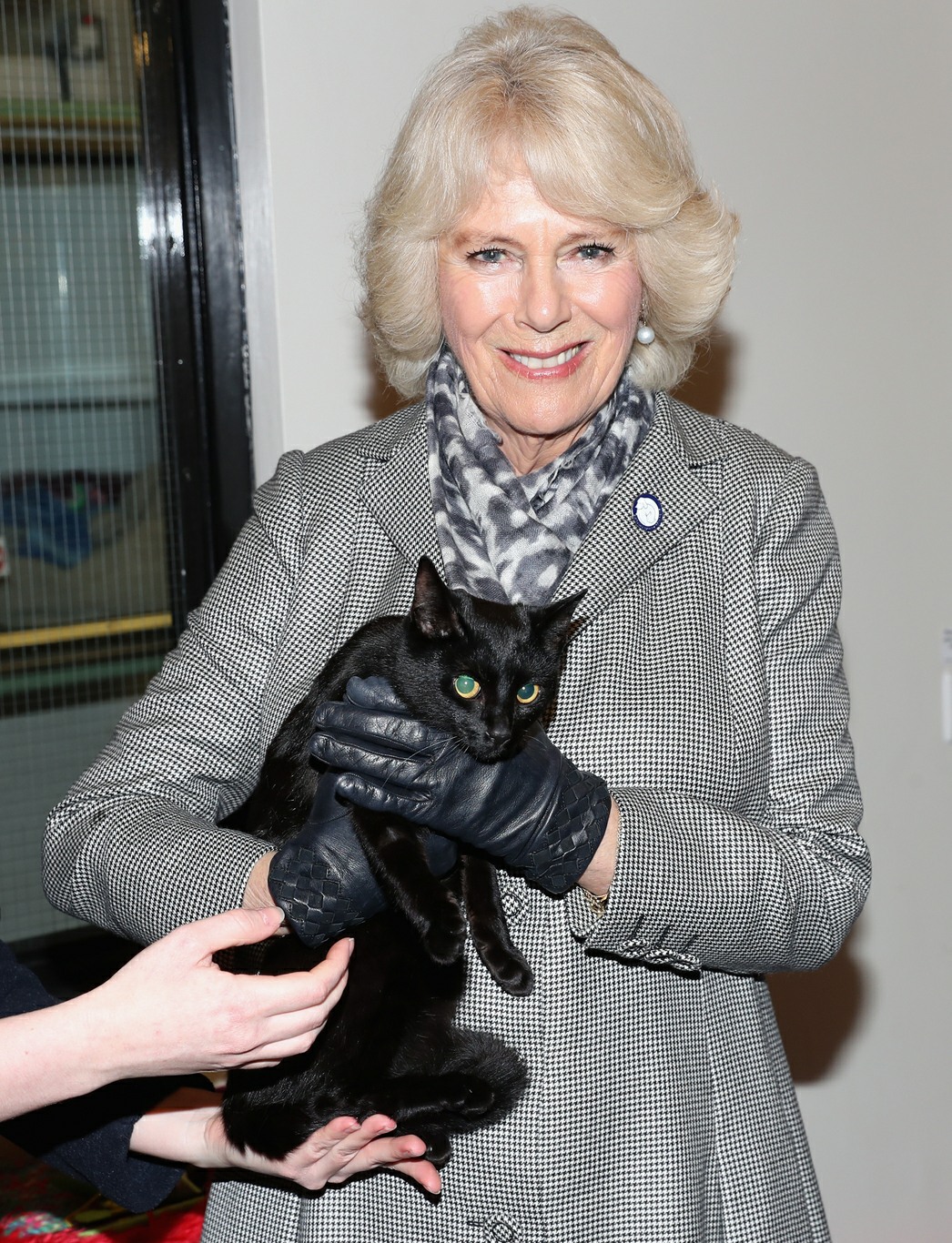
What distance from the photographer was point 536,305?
140 centimetres

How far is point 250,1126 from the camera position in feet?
4.40

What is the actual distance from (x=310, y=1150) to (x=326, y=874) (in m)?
0.31

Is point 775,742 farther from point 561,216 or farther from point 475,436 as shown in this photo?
point 561,216

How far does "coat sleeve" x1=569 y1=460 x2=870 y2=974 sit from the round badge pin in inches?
5.1

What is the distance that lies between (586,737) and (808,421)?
62.4 inches

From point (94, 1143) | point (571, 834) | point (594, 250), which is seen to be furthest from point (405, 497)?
point (94, 1143)

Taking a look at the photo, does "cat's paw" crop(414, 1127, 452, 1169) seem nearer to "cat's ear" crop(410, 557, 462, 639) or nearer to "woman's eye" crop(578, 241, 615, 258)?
"cat's ear" crop(410, 557, 462, 639)

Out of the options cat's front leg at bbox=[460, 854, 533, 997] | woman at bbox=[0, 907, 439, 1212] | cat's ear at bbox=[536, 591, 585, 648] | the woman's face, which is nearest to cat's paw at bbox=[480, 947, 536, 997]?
cat's front leg at bbox=[460, 854, 533, 997]

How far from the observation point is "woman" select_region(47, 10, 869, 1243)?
4.33ft

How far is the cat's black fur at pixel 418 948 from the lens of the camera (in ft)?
4.20

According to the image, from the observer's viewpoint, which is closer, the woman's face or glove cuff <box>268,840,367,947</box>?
glove cuff <box>268,840,367,947</box>

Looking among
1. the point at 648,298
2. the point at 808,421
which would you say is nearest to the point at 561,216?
the point at 648,298

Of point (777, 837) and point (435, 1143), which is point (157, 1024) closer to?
point (435, 1143)

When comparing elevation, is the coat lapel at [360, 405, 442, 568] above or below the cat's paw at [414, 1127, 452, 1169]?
above
